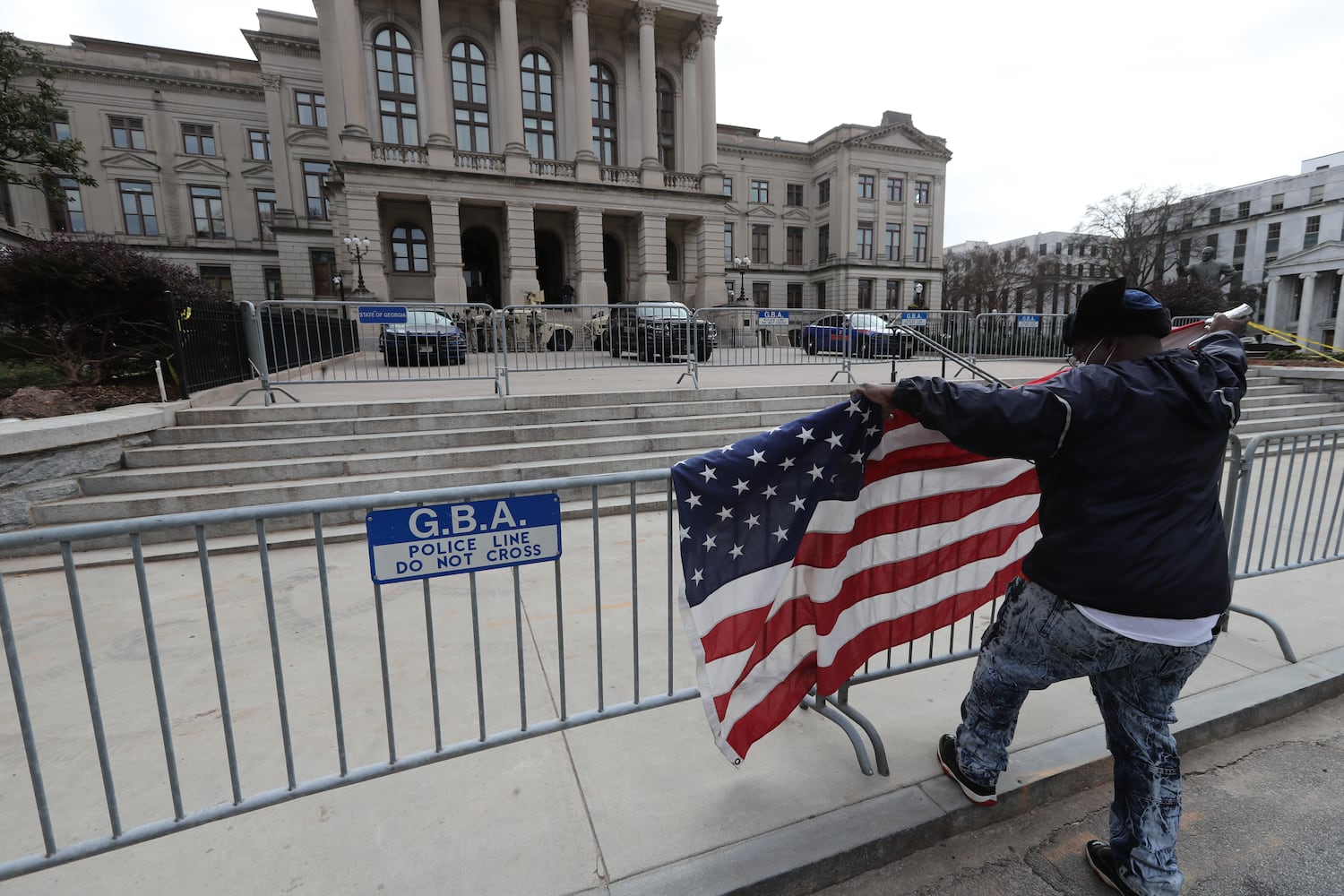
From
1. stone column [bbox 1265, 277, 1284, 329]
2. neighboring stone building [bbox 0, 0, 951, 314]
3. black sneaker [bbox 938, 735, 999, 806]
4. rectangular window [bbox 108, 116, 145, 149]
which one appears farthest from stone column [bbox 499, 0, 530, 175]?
stone column [bbox 1265, 277, 1284, 329]

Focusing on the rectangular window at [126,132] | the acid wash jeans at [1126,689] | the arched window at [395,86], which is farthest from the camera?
the rectangular window at [126,132]

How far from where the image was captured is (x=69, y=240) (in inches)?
361

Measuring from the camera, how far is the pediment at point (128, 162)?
1511 inches

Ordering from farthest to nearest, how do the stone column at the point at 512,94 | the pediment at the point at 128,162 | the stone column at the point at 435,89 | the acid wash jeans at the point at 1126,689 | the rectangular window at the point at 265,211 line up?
the rectangular window at the point at 265,211
the pediment at the point at 128,162
the stone column at the point at 512,94
the stone column at the point at 435,89
the acid wash jeans at the point at 1126,689

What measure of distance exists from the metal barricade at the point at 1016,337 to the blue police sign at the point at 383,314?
45.0ft

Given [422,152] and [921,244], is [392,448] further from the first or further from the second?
[921,244]

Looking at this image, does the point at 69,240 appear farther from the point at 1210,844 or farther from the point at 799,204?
the point at 799,204

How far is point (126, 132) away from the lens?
3928cm

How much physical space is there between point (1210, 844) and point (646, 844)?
7.49ft

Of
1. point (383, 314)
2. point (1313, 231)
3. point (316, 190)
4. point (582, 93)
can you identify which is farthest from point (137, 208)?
point (1313, 231)

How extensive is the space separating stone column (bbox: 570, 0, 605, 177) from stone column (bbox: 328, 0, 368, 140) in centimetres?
1038

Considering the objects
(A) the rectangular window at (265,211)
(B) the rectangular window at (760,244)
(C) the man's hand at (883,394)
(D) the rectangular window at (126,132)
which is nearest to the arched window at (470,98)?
(A) the rectangular window at (265,211)

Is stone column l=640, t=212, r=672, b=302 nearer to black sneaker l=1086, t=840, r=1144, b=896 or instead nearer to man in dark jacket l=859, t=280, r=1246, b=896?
man in dark jacket l=859, t=280, r=1246, b=896

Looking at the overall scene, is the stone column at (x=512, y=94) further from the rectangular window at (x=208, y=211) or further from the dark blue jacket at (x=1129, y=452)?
the dark blue jacket at (x=1129, y=452)
